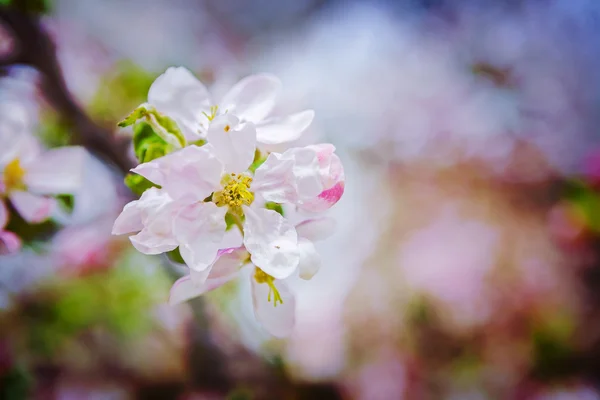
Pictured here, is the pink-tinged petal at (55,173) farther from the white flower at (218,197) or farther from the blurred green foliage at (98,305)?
the blurred green foliage at (98,305)

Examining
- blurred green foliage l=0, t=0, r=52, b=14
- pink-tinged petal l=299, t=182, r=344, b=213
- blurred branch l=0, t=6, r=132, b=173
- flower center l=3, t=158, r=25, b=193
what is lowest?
pink-tinged petal l=299, t=182, r=344, b=213

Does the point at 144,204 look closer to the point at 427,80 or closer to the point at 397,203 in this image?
the point at 397,203

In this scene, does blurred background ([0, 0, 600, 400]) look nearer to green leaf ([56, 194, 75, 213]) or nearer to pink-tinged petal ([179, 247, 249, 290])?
green leaf ([56, 194, 75, 213])

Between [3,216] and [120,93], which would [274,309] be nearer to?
[3,216]

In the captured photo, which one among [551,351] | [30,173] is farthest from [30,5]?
[551,351]

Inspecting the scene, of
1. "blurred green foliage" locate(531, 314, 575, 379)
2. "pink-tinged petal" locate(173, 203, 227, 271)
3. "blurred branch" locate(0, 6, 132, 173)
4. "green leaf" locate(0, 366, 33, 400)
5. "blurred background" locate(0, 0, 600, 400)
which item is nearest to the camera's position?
"pink-tinged petal" locate(173, 203, 227, 271)

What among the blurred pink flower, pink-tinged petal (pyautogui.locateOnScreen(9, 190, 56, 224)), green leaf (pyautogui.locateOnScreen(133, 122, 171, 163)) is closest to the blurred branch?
pink-tinged petal (pyautogui.locateOnScreen(9, 190, 56, 224))

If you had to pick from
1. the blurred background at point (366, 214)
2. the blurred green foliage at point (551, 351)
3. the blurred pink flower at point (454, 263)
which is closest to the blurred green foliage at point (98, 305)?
the blurred background at point (366, 214)
